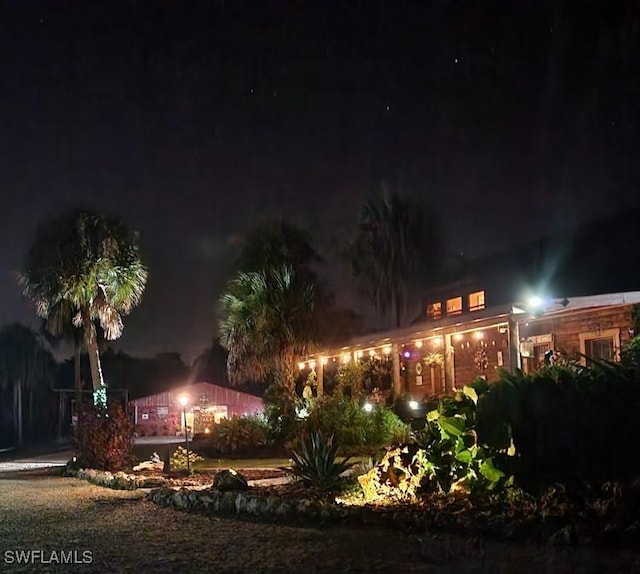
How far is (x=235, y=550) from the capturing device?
8570 mm

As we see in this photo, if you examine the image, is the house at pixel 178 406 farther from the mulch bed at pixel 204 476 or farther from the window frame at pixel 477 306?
the mulch bed at pixel 204 476

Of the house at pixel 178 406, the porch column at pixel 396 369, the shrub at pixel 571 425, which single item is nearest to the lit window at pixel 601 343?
the porch column at pixel 396 369

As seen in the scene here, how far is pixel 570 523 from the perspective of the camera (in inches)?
340

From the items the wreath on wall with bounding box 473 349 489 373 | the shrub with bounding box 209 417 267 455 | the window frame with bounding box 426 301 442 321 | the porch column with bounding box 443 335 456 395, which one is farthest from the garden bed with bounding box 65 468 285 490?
the window frame with bounding box 426 301 442 321

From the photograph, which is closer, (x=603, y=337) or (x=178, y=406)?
(x=603, y=337)

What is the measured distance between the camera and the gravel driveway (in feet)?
24.8

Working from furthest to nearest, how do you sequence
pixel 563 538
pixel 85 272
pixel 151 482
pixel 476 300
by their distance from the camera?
1. pixel 476 300
2. pixel 85 272
3. pixel 151 482
4. pixel 563 538

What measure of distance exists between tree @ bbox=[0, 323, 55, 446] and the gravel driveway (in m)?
42.8

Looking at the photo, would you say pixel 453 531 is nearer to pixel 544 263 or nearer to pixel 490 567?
pixel 490 567

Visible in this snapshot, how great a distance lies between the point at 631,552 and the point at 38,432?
50.9 metres

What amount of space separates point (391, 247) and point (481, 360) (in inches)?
806

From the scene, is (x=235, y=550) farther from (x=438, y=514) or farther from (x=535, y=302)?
(x=535, y=302)

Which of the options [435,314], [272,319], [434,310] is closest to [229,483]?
[272,319]

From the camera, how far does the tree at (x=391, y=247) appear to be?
42.6 metres
